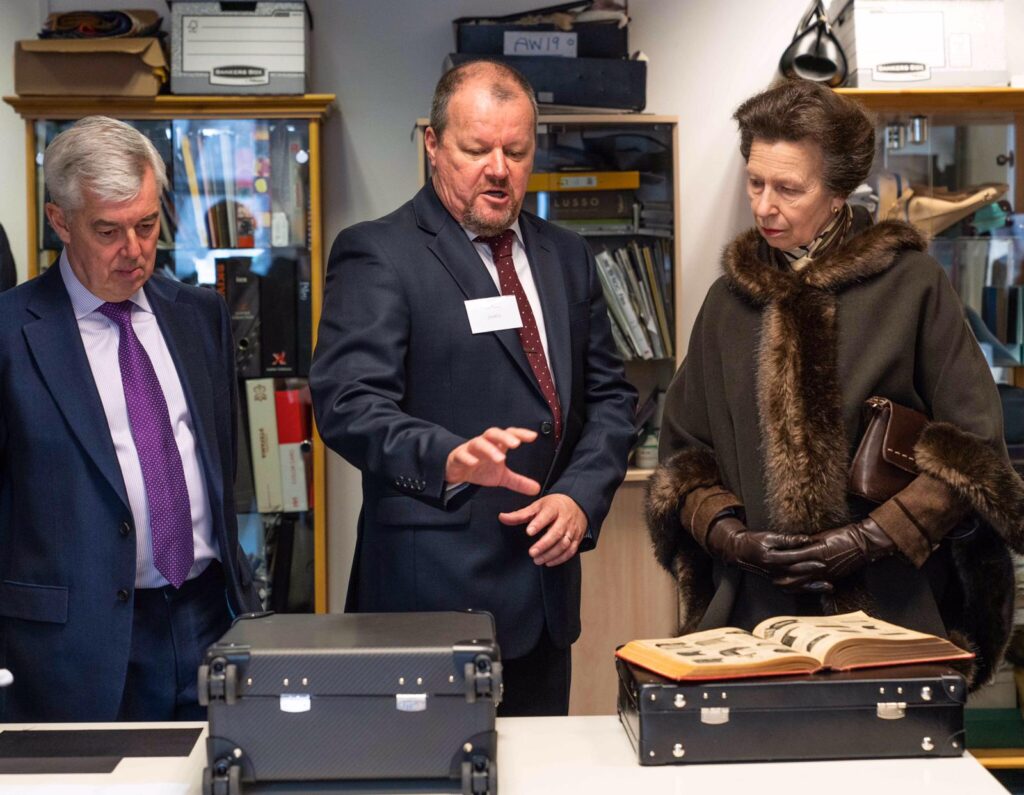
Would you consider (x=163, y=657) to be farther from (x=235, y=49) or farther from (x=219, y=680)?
(x=235, y=49)

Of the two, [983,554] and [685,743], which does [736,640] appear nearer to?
[685,743]

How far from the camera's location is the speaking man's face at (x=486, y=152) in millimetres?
2191

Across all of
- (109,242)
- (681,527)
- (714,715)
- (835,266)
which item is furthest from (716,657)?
(109,242)

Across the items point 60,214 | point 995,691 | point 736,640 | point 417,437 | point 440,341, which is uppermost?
point 60,214

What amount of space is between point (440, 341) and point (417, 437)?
30 cm

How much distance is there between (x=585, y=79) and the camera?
3789mm

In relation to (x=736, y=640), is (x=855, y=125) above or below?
above

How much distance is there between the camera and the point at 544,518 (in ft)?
6.67

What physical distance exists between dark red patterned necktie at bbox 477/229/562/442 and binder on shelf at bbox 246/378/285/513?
6.22 feet

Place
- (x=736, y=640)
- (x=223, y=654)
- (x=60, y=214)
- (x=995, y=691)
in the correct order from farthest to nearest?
(x=995, y=691)
(x=60, y=214)
(x=736, y=640)
(x=223, y=654)

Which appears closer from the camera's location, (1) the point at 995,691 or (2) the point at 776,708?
(2) the point at 776,708

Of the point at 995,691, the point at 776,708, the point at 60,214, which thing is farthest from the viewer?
the point at 995,691

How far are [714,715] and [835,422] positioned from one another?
0.74 meters

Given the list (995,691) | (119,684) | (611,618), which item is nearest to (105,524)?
(119,684)
